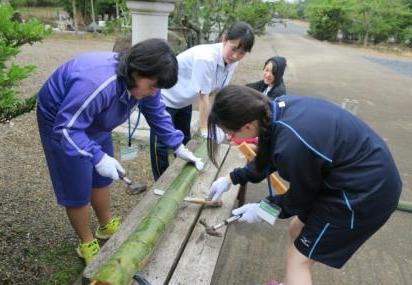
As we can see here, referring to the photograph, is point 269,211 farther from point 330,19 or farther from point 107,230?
point 330,19

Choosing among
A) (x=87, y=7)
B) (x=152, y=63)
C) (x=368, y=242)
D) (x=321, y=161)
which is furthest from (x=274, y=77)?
(x=87, y=7)

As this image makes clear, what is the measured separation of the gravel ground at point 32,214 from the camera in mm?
2717

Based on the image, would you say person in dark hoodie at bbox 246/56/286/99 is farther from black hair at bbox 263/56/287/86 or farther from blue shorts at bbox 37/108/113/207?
blue shorts at bbox 37/108/113/207

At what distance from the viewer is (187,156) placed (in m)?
2.96

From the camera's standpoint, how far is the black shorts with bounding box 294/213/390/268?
1968 mm

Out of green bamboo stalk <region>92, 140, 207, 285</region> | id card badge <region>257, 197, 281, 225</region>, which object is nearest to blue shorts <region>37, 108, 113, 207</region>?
green bamboo stalk <region>92, 140, 207, 285</region>

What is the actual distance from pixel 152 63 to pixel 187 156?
109 cm

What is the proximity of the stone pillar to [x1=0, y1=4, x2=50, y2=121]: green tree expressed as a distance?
2.44 meters

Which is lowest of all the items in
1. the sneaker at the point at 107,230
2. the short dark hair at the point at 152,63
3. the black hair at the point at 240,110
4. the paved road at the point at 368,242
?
the paved road at the point at 368,242

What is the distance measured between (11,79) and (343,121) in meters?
1.53

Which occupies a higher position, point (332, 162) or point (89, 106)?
point (89, 106)

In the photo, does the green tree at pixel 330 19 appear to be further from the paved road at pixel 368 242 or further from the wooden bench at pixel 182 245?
the wooden bench at pixel 182 245

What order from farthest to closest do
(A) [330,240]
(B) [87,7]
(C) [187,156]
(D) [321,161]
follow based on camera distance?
(B) [87,7], (C) [187,156], (A) [330,240], (D) [321,161]

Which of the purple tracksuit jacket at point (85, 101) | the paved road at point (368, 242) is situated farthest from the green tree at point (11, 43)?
the paved road at point (368, 242)
